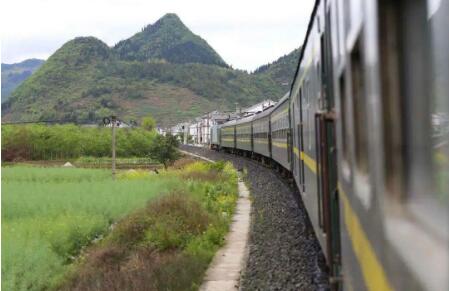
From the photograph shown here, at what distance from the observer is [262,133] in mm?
29672

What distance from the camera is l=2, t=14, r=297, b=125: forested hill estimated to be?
5728 inches

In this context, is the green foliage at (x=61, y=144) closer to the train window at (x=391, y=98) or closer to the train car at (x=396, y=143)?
the train car at (x=396, y=143)

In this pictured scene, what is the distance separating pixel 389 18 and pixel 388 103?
32cm

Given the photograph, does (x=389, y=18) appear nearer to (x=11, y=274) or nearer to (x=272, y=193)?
(x=11, y=274)

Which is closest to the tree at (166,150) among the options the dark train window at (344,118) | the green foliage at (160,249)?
the green foliage at (160,249)

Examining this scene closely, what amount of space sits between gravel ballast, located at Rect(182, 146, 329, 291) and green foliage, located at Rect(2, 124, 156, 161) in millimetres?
52892

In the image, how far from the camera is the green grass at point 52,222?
10.7 meters

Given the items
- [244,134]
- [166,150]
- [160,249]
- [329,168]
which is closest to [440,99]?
[329,168]

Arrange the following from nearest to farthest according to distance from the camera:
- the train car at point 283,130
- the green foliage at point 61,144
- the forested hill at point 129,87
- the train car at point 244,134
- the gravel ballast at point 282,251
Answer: the gravel ballast at point 282,251
the train car at point 283,130
the train car at point 244,134
the green foliage at point 61,144
the forested hill at point 129,87

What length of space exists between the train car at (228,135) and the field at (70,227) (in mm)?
22809

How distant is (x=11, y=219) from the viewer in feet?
58.2

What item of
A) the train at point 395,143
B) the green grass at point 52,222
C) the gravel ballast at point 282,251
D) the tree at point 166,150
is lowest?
the green grass at point 52,222

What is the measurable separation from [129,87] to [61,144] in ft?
333

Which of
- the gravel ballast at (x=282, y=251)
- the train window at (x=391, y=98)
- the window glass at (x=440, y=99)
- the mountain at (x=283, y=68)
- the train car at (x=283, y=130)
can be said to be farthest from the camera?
the mountain at (x=283, y=68)
